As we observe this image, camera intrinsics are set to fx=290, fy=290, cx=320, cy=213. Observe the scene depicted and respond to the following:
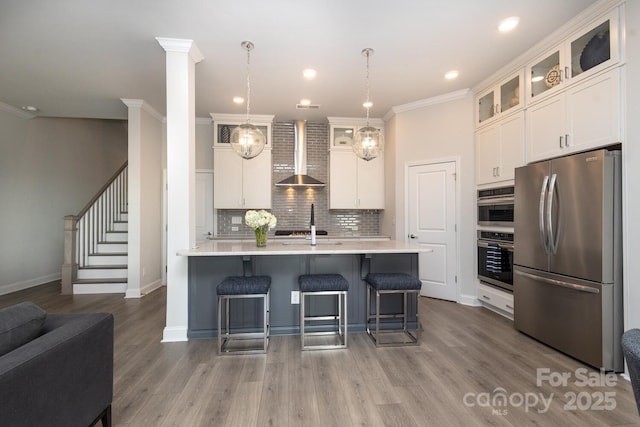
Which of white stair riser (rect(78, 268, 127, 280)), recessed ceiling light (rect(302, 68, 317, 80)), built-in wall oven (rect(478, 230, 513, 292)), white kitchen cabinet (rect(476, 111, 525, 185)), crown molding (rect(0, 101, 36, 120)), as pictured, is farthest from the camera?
white stair riser (rect(78, 268, 127, 280))

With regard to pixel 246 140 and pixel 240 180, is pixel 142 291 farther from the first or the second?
pixel 246 140

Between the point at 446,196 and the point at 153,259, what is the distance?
15.7 feet

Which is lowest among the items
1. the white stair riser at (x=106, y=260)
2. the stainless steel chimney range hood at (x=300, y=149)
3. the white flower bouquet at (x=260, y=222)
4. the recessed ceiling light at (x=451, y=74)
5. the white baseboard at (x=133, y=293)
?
the white baseboard at (x=133, y=293)

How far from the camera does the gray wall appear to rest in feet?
15.5

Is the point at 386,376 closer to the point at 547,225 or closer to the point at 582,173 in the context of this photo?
the point at 547,225

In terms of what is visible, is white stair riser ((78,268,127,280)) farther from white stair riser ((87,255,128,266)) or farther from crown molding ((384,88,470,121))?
crown molding ((384,88,470,121))

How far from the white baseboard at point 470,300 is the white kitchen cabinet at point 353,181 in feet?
6.76

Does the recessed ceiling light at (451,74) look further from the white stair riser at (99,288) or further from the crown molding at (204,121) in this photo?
the white stair riser at (99,288)

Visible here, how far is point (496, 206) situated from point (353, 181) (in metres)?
2.41

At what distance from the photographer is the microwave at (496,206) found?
334 centimetres

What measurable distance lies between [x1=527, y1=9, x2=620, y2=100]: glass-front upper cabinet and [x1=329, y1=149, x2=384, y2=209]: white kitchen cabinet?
2.64m

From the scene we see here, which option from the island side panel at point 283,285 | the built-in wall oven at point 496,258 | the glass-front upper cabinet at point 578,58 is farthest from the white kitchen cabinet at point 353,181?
the glass-front upper cabinet at point 578,58

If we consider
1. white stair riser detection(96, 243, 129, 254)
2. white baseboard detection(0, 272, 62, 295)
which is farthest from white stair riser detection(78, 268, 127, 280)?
white baseboard detection(0, 272, 62, 295)

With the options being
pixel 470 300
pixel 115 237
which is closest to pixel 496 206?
pixel 470 300
